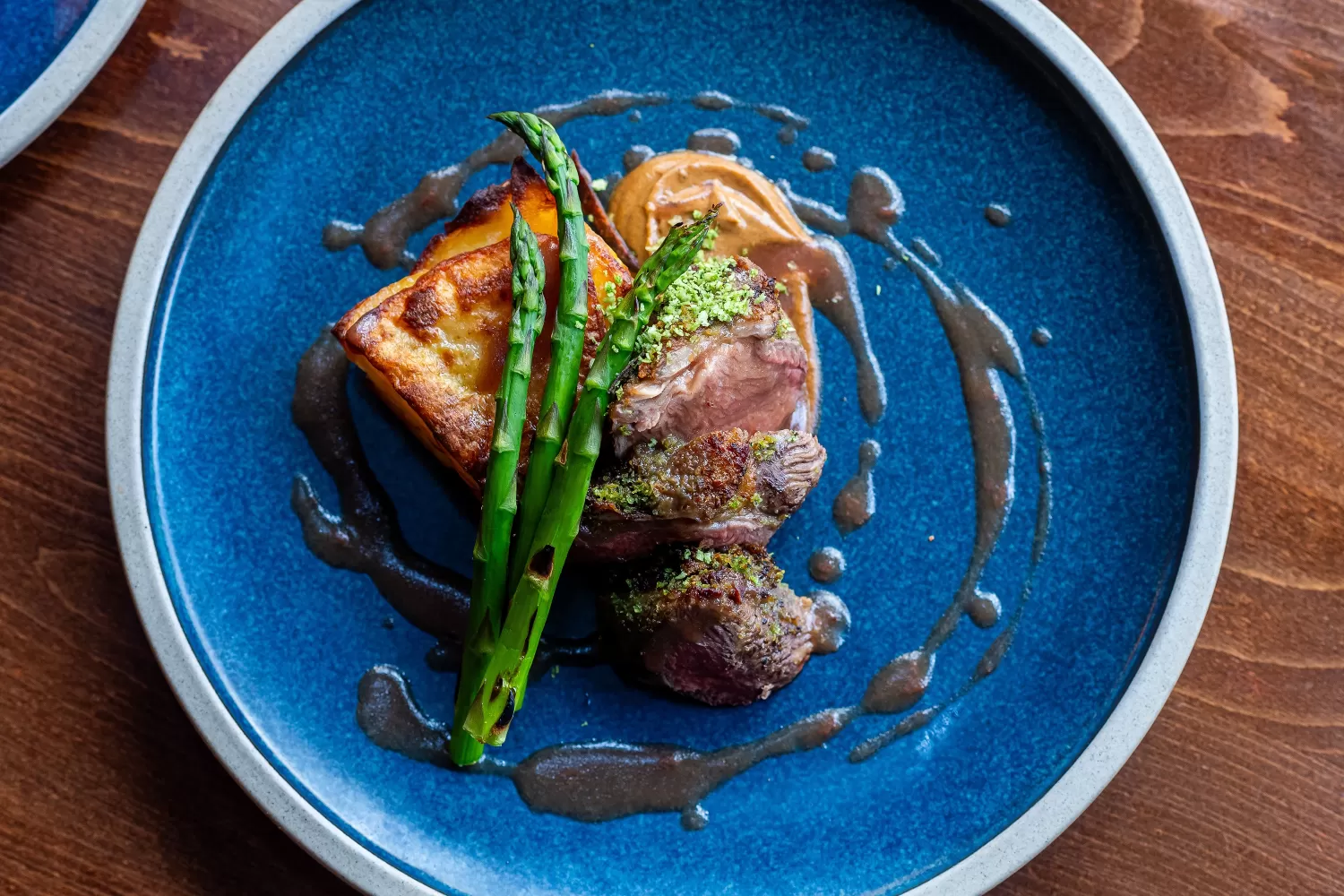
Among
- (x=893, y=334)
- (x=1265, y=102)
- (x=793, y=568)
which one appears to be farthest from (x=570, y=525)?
(x=1265, y=102)

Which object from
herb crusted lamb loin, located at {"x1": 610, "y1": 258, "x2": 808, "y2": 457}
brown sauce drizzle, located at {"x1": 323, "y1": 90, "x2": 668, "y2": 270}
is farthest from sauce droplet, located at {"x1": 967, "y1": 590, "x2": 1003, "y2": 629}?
brown sauce drizzle, located at {"x1": 323, "y1": 90, "x2": 668, "y2": 270}

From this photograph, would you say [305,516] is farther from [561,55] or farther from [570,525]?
[561,55]

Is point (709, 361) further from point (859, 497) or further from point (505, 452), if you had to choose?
point (859, 497)

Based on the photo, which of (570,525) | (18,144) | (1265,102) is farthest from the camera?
(1265,102)

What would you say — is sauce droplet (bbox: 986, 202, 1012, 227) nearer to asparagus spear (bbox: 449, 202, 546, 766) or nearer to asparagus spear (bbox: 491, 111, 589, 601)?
asparagus spear (bbox: 491, 111, 589, 601)

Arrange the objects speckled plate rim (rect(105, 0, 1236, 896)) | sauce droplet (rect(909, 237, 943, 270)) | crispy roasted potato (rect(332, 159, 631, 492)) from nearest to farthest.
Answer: crispy roasted potato (rect(332, 159, 631, 492))
speckled plate rim (rect(105, 0, 1236, 896))
sauce droplet (rect(909, 237, 943, 270))
